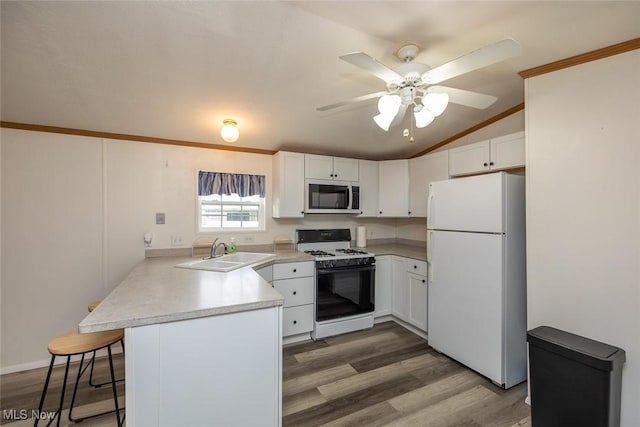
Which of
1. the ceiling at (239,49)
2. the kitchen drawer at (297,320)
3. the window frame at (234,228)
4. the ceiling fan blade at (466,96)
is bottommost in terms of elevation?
the kitchen drawer at (297,320)

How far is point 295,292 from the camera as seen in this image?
2842 millimetres

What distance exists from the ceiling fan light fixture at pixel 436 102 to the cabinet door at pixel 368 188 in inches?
85.5

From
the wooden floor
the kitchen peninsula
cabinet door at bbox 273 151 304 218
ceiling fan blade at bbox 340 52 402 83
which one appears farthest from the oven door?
ceiling fan blade at bbox 340 52 402 83

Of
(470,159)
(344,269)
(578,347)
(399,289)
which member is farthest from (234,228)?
(578,347)

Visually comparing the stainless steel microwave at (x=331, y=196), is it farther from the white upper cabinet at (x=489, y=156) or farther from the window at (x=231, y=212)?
the white upper cabinet at (x=489, y=156)

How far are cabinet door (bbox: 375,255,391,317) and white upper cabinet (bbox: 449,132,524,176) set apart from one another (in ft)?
4.46

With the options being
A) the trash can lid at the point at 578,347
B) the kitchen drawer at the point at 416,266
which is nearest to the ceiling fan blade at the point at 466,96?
the trash can lid at the point at 578,347

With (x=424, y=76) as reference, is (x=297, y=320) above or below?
below

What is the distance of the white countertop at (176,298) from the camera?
1.22 meters

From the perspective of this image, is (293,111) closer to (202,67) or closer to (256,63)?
(256,63)

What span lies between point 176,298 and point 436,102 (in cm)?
184

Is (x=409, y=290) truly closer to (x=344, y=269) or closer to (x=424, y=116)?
(x=344, y=269)

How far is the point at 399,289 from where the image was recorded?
10.8ft

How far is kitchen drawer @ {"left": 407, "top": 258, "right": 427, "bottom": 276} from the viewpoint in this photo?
2916 mm
